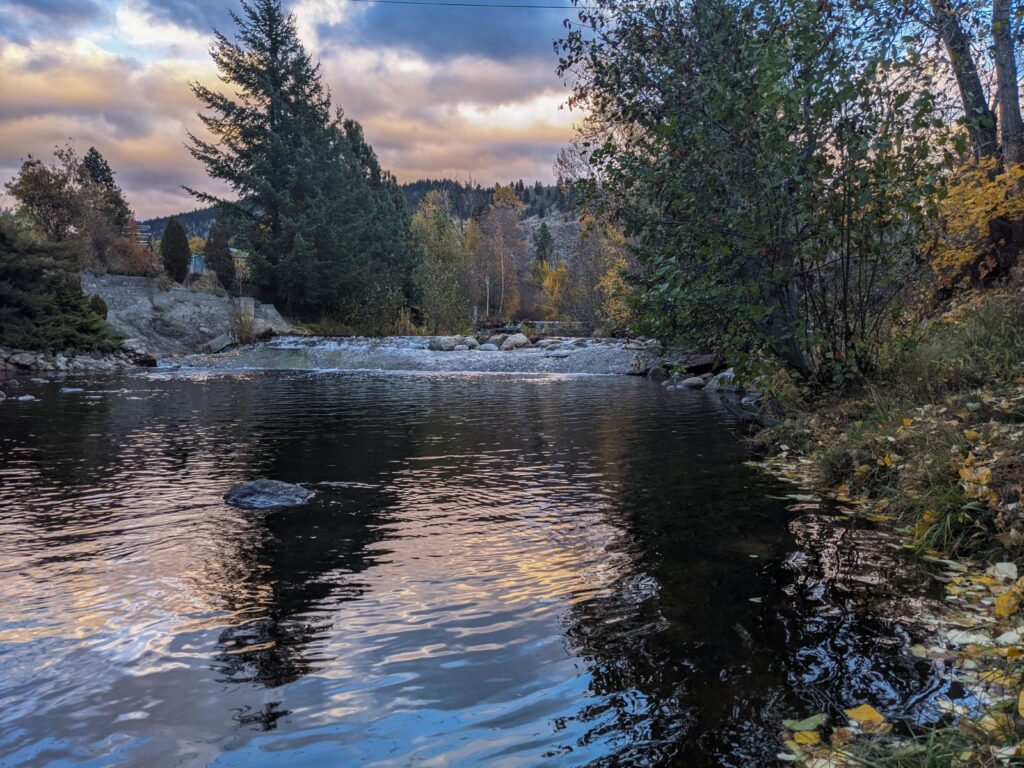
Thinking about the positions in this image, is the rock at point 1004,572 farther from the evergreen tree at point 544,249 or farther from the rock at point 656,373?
the evergreen tree at point 544,249

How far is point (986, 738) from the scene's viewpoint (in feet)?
6.93

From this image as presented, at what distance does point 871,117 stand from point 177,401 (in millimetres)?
13687

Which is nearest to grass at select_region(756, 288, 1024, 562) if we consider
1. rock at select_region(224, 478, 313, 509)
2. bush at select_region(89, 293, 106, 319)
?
rock at select_region(224, 478, 313, 509)

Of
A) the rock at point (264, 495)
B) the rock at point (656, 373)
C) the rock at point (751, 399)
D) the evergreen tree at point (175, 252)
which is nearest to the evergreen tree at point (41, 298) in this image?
the evergreen tree at point (175, 252)

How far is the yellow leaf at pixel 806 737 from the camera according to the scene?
2.36 metres

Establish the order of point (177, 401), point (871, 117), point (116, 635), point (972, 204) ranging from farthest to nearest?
point (177, 401) < point (972, 204) < point (871, 117) < point (116, 635)

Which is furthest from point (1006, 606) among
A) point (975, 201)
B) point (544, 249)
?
point (544, 249)

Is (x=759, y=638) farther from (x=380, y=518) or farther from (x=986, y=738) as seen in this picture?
(x=380, y=518)

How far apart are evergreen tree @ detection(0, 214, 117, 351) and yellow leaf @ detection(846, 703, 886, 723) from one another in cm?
2681

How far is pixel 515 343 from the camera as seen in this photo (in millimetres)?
30578

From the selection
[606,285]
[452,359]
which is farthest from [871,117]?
[606,285]

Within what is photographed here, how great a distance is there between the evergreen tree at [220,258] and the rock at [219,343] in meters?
7.51

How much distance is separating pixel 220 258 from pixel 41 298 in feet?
52.8

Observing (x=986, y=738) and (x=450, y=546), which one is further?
(x=450, y=546)
